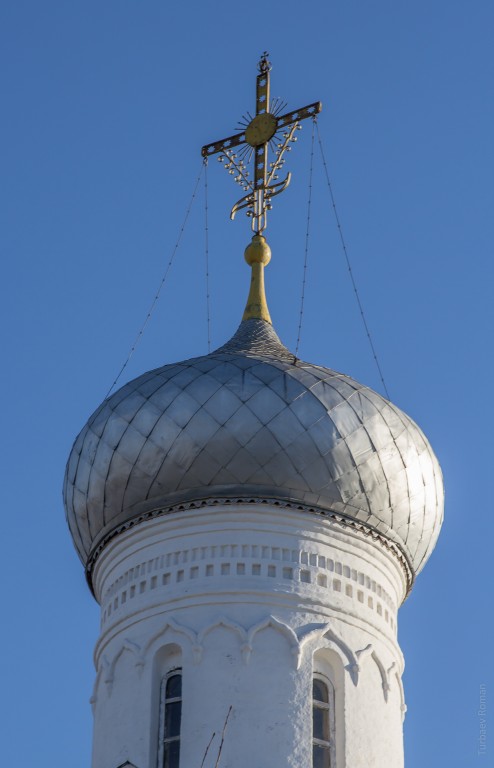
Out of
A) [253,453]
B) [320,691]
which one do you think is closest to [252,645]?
[320,691]

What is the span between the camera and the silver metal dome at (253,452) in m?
15.0

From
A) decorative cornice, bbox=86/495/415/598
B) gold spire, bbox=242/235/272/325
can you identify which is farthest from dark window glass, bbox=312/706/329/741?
gold spire, bbox=242/235/272/325

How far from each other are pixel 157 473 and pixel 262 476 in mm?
775

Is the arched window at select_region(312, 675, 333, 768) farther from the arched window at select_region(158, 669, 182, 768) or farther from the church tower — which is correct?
the arched window at select_region(158, 669, 182, 768)

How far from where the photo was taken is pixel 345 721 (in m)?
14.5

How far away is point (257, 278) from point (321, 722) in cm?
419

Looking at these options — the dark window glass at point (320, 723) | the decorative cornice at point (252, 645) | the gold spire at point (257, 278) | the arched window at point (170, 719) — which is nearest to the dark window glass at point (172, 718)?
the arched window at point (170, 719)

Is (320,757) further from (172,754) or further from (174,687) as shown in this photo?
(174,687)

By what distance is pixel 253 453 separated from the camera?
589 inches

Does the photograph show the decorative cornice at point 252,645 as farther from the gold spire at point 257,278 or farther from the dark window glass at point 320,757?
the gold spire at point 257,278

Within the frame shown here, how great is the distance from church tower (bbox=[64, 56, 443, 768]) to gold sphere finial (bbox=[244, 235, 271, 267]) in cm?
158

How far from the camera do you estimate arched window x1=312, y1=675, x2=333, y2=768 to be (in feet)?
47.0

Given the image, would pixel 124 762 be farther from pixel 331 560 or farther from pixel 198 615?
pixel 331 560

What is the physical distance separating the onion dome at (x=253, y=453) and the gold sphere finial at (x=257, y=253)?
1.52 m
